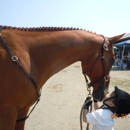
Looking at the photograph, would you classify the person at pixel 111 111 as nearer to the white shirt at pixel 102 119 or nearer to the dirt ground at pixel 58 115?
the white shirt at pixel 102 119

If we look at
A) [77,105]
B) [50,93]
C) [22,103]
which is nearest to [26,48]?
[22,103]

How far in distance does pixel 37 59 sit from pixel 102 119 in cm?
114

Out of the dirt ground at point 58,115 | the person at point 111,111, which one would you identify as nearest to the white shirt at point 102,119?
the person at point 111,111

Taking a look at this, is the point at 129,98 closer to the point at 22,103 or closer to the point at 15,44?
the point at 22,103

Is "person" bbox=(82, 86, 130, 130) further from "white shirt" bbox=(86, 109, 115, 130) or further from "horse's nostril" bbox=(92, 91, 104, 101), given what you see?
"horse's nostril" bbox=(92, 91, 104, 101)

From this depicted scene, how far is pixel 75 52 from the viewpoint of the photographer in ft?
7.04

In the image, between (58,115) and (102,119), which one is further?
(58,115)

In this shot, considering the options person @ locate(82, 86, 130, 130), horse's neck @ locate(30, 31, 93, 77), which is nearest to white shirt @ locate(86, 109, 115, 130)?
person @ locate(82, 86, 130, 130)

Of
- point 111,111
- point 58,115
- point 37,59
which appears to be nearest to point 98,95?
point 111,111

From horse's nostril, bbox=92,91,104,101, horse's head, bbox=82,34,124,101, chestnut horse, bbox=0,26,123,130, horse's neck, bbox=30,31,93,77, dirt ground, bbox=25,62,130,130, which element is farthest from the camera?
dirt ground, bbox=25,62,130,130

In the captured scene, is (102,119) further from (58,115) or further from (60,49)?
(58,115)

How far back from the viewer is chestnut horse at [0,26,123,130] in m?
1.74

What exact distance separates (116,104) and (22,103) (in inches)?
45.7

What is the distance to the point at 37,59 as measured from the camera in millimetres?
1939
